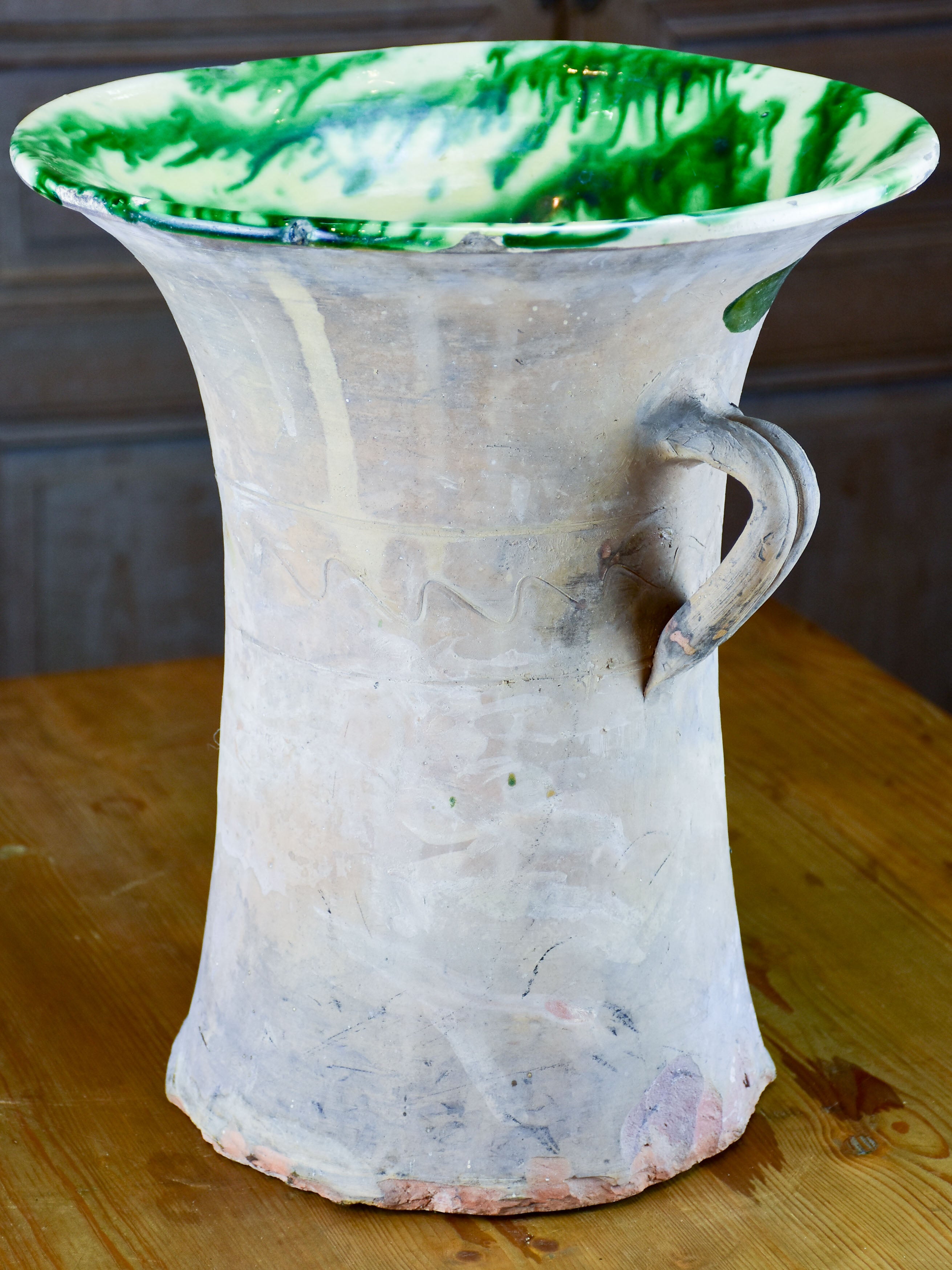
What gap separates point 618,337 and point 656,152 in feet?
0.59

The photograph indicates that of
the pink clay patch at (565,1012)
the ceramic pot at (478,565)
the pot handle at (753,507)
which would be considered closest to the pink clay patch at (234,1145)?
the ceramic pot at (478,565)

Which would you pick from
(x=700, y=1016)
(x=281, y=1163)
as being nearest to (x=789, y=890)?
(x=700, y=1016)

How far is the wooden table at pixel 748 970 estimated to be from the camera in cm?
60

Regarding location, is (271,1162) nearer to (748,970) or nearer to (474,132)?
(748,970)

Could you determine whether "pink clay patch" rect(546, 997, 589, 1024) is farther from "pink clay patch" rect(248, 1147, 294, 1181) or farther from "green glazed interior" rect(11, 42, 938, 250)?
"green glazed interior" rect(11, 42, 938, 250)

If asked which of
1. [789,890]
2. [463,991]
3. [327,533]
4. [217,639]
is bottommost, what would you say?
[217,639]

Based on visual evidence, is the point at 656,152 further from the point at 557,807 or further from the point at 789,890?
the point at 789,890

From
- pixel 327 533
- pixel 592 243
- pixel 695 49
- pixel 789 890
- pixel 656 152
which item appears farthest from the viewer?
pixel 695 49

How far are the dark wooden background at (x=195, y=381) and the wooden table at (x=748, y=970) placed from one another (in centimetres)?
50

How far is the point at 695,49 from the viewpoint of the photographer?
1.48 m

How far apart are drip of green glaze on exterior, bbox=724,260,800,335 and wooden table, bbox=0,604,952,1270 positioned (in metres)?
0.33

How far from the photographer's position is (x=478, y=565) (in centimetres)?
56

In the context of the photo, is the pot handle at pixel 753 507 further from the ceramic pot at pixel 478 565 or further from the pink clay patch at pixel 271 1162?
the pink clay patch at pixel 271 1162

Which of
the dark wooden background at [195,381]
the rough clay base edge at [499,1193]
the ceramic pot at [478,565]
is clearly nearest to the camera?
the ceramic pot at [478,565]
